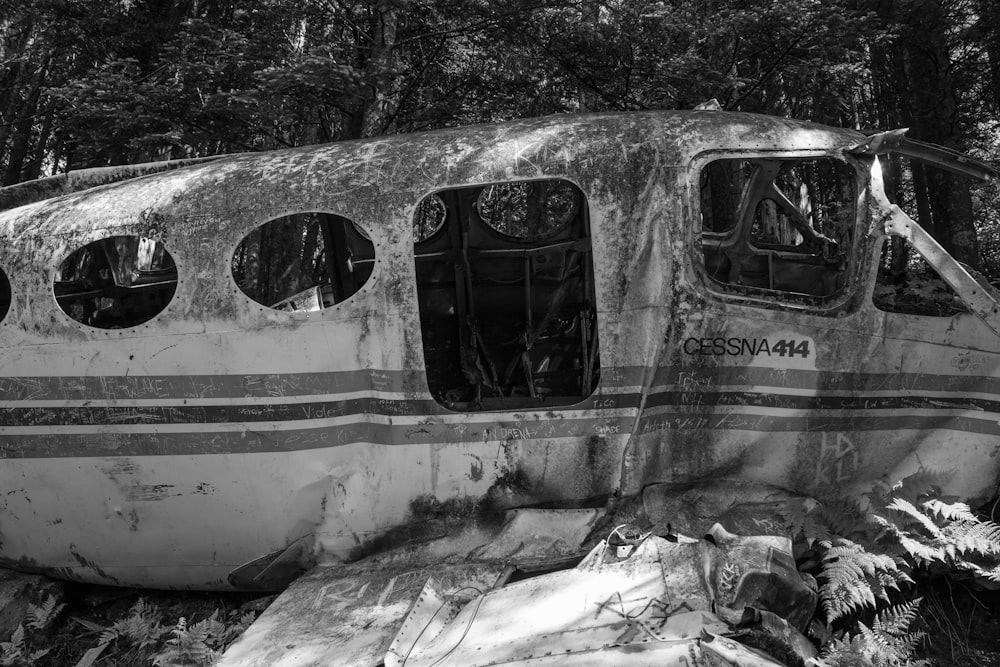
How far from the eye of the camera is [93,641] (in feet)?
17.7

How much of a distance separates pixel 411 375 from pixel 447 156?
4.43 feet

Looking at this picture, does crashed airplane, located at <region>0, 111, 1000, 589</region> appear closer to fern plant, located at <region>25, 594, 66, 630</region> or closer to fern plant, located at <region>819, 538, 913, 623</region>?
fern plant, located at <region>25, 594, 66, 630</region>

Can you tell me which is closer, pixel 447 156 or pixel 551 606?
pixel 551 606

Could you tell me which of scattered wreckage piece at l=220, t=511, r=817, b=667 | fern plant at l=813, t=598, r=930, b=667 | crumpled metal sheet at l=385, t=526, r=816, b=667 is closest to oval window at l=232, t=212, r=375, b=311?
scattered wreckage piece at l=220, t=511, r=817, b=667

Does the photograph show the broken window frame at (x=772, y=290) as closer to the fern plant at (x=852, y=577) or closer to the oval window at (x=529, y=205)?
the fern plant at (x=852, y=577)

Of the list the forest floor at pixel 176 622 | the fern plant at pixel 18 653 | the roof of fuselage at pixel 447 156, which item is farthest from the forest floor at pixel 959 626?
the fern plant at pixel 18 653

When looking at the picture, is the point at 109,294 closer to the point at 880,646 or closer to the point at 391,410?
the point at 391,410

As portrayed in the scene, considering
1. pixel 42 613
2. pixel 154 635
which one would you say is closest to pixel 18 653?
pixel 42 613

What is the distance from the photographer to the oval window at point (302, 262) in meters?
6.54

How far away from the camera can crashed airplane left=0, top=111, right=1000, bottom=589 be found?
14.9 ft

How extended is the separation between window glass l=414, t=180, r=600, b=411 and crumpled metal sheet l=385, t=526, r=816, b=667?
2.42m

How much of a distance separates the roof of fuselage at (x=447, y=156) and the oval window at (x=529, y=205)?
5740 mm

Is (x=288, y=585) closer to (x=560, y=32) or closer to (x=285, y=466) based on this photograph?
(x=285, y=466)

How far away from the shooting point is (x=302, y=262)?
17750 mm
